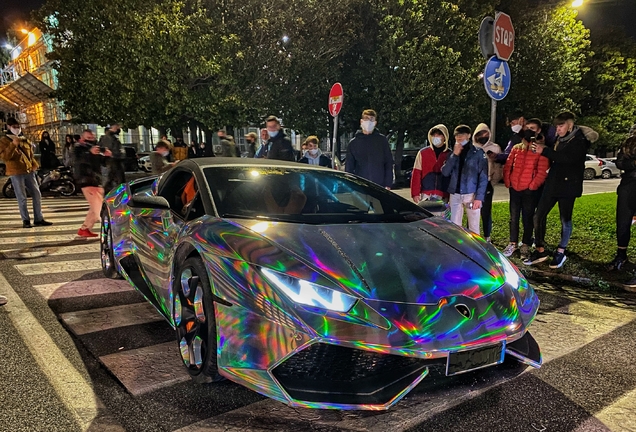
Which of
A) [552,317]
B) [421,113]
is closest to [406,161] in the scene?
[421,113]

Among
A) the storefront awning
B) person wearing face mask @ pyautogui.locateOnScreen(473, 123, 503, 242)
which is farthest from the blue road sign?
the storefront awning

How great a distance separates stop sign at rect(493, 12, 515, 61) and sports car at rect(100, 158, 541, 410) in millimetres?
4276

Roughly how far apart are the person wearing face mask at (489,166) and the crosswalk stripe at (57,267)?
4.92 m

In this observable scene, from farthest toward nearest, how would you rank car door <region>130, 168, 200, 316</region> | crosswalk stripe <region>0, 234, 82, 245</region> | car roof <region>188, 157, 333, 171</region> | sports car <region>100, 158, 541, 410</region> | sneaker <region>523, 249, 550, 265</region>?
crosswalk stripe <region>0, 234, 82, 245</region> < sneaker <region>523, 249, 550, 265</region> < car roof <region>188, 157, 333, 171</region> < car door <region>130, 168, 200, 316</region> < sports car <region>100, 158, 541, 410</region>

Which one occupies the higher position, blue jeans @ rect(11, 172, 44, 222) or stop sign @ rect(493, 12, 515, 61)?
stop sign @ rect(493, 12, 515, 61)

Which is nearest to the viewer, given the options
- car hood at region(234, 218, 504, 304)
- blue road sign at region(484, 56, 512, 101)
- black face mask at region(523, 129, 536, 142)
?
car hood at region(234, 218, 504, 304)

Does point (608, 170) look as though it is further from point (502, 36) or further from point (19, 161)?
point (19, 161)

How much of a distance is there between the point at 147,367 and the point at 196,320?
0.58 meters

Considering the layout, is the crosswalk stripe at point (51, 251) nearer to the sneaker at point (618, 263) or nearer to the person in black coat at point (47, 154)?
the sneaker at point (618, 263)

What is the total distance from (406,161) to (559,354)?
18.7m

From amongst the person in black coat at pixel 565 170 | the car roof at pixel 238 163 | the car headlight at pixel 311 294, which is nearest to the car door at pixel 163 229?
the car roof at pixel 238 163

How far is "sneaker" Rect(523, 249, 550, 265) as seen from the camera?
5.78 meters

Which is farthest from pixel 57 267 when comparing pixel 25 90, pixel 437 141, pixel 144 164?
pixel 25 90

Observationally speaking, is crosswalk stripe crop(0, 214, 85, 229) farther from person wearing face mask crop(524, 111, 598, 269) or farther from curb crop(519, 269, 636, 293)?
person wearing face mask crop(524, 111, 598, 269)
